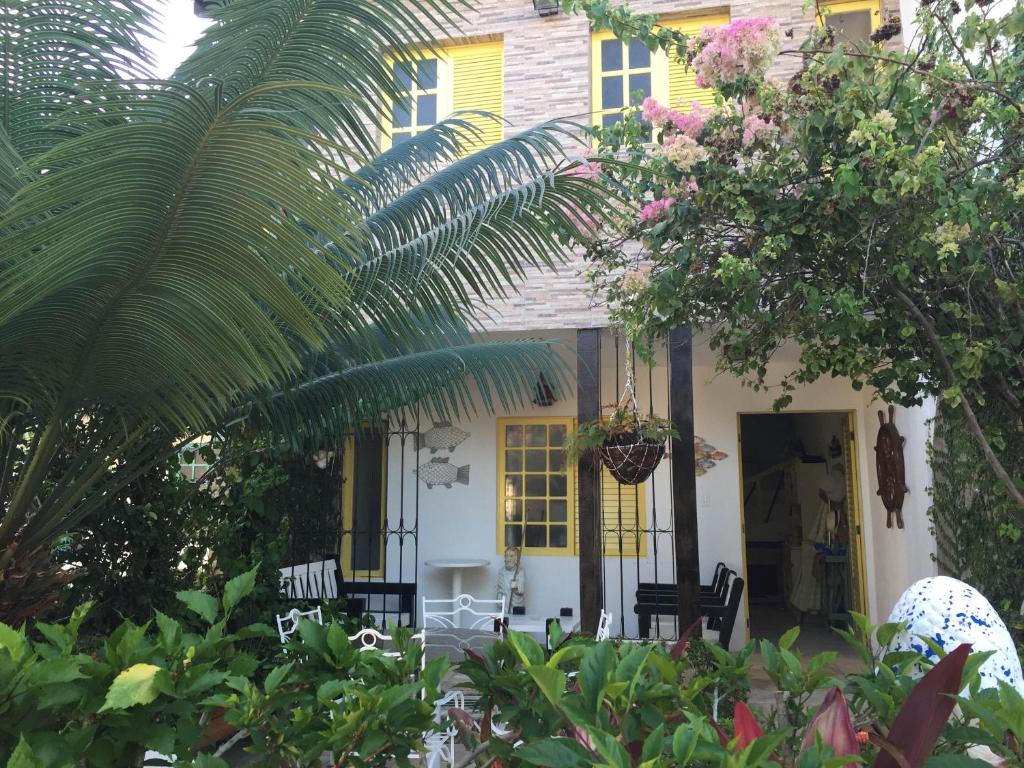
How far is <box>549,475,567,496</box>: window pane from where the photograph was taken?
8688 millimetres

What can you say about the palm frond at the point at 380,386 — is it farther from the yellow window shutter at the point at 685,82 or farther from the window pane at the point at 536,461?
the window pane at the point at 536,461

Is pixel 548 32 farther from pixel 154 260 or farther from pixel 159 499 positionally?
Result: pixel 154 260

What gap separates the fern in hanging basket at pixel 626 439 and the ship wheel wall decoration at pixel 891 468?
8.54ft

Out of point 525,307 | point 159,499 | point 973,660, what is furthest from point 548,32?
point 973,660

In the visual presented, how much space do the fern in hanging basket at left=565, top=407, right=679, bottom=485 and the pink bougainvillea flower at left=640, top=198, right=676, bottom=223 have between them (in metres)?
1.78

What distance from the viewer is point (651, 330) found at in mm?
4012

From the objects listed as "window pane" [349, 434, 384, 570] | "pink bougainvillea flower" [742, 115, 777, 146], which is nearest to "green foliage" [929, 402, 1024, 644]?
"pink bougainvillea flower" [742, 115, 777, 146]

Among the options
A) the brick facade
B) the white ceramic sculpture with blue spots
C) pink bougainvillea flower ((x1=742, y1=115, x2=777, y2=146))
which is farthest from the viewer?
the brick facade

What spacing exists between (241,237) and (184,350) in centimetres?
50

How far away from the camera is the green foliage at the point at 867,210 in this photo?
2980 millimetres

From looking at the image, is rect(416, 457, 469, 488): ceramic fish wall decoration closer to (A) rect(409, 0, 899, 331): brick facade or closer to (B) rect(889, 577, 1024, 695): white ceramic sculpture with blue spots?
(A) rect(409, 0, 899, 331): brick facade

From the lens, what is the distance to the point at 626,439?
5.25 meters

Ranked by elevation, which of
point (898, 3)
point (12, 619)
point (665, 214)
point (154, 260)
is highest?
point (898, 3)

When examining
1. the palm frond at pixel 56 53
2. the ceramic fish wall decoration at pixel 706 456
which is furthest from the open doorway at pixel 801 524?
the palm frond at pixel 56 53
